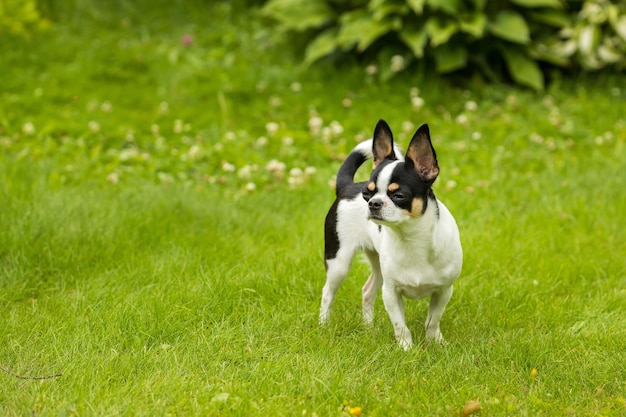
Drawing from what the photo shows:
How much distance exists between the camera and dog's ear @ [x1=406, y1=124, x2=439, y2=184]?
356 cm

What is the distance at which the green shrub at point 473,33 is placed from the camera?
26.9 ft

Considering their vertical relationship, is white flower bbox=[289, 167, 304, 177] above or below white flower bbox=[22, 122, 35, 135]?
below

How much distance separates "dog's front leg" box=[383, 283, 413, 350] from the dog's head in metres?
0.50

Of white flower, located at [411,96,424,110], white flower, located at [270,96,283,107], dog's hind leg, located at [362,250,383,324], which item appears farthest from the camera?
white flower, located at [270,96,283,107]

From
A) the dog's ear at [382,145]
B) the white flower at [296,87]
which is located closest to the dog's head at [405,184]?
the dog's ear at [382,145]

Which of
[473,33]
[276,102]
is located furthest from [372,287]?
[473,33]

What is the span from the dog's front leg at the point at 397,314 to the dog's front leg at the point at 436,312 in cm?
13

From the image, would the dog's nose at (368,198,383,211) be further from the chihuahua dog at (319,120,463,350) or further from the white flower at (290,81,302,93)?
the white flower at (290,81,302,93)

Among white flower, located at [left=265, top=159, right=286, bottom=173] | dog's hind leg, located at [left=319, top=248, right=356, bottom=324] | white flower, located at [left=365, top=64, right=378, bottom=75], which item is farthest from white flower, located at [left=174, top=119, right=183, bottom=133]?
dog's hind leg, located at [left=319, top=248, right=356, bottom=324]

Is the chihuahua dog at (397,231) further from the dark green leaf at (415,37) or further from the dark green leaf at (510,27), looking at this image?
the dark green leaf at (510,27)

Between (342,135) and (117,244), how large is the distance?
117 inches

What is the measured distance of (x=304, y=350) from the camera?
154 inches

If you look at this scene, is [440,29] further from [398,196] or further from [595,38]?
[398,196]

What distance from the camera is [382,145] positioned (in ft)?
12.5
